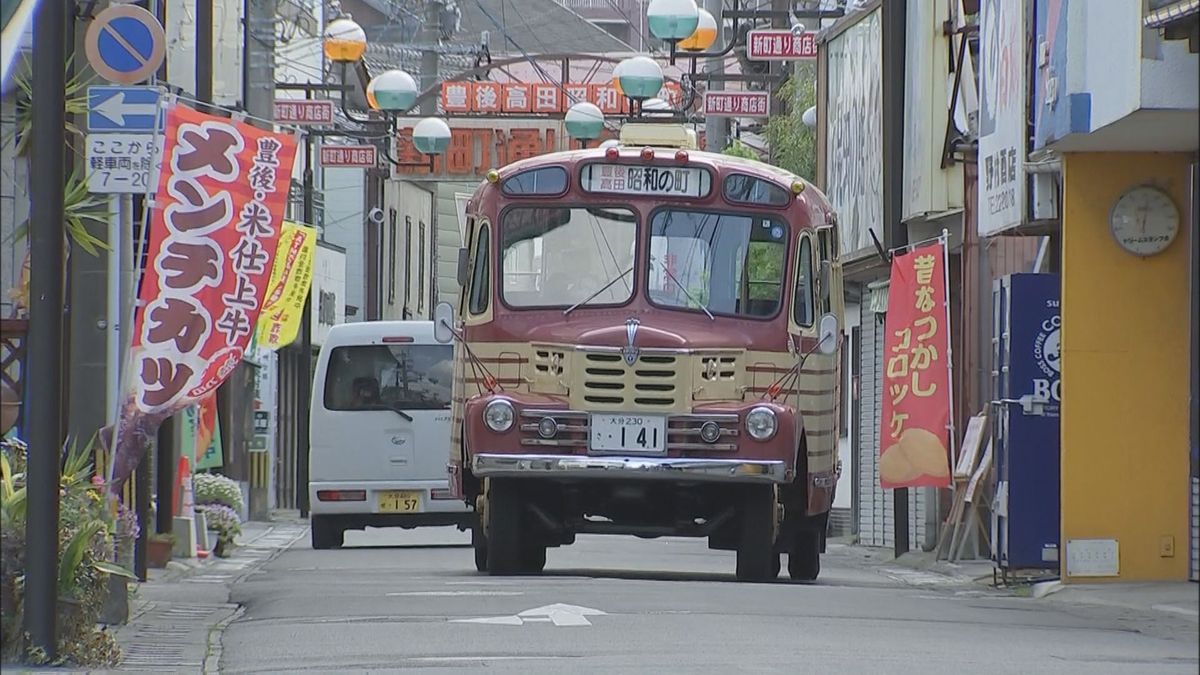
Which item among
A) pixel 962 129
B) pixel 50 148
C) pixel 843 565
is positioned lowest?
pixel 843 565

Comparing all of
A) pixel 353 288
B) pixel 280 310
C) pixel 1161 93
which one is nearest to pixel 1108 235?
pixel 1161 93

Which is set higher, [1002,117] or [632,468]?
[1002,117]

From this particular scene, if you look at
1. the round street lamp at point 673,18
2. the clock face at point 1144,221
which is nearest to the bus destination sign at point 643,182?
the clock face at point 1144,221

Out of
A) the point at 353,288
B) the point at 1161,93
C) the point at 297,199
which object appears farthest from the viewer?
the point at 353,288

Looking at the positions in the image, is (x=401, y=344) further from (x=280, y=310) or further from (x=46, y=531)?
(x=46, y=531)

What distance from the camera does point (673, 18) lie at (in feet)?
93.5

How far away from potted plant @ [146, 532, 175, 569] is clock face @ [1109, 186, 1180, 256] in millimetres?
8624

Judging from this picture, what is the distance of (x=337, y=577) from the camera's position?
18562mm

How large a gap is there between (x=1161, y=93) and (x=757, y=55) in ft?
53.0

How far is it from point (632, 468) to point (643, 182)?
2.29m

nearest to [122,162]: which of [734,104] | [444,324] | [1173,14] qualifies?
[444,324]

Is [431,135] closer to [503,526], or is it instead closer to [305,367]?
[305,367]

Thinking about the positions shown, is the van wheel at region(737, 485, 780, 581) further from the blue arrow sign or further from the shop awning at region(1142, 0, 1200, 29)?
the blue arrow sign

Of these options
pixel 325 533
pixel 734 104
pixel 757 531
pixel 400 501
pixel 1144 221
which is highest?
pixel 734 104
